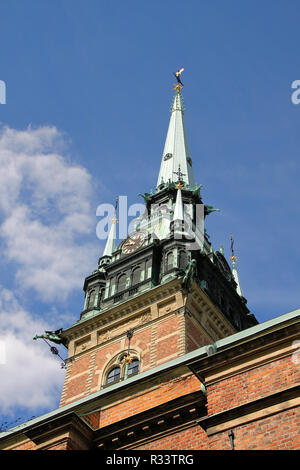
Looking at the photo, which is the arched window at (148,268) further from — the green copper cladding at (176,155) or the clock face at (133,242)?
the green copper cladding at (176,155)

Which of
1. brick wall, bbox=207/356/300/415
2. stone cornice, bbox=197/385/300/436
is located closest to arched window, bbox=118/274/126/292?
brick wall, bbox=207/356/300/415

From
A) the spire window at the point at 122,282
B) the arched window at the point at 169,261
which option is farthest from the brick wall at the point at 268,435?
the spire window at the point at 122,282

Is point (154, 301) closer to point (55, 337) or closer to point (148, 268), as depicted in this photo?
point (148, 268)

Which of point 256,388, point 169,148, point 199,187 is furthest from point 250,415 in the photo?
point 169,148

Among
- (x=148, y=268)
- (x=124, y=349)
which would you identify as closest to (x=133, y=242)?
(x=148, y=268)

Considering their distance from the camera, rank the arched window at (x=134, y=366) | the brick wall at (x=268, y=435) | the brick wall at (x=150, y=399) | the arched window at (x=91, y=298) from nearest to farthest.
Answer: the brick wall at (x=268, y=435), the brick wall at (x=150, y=399), the arched window at (x=134, y=366), the arched window at (x=91, y=298)

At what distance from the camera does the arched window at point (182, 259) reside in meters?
43.9

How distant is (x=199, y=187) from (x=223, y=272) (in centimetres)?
975

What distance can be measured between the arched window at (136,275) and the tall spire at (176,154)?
13.8m

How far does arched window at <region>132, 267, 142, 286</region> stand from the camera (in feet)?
147

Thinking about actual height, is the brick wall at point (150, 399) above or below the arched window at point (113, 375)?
below

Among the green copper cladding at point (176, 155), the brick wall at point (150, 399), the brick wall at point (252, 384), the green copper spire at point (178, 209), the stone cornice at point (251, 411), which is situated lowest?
the stone cornice at point (251, 411)

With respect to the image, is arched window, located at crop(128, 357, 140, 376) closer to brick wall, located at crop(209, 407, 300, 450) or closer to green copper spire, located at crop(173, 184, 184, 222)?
green copper spire, located at crop(173, 184, 184, 222)

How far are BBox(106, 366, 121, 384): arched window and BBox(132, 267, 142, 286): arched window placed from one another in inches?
266
